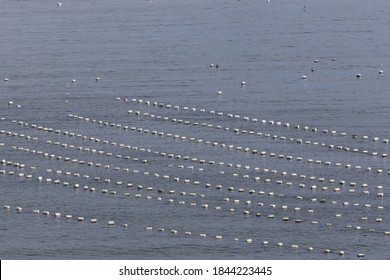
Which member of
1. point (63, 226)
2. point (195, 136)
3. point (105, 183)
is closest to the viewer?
point (63, 226)

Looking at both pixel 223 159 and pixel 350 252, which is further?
pixel 223 159

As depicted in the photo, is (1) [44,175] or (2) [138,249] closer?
(2) [138,249]

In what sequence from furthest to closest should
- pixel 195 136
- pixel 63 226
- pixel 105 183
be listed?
1. pixel 195 136
2. pixel 105 183
3. pixel 63 226

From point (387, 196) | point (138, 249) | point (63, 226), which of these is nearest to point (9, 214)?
point (63, 226)

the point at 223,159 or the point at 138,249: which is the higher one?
the point at 223,159

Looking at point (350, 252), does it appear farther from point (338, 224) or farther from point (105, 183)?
point (105, 183)

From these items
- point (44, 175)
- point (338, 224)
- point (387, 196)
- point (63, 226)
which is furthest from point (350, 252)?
point (44, 175)

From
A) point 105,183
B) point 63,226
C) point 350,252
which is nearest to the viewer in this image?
point 350,252

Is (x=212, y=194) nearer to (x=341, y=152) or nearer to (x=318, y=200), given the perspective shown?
(x=318, y=200)

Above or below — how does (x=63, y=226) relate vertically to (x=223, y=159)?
below
